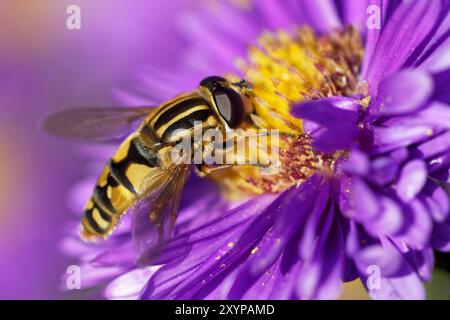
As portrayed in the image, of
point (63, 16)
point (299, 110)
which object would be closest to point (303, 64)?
point (299, 110)

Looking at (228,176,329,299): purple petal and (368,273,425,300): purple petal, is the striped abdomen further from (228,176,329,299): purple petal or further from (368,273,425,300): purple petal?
(368,273,425,300): purple petal

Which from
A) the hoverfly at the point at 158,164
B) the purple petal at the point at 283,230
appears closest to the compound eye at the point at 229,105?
the hoverfly at the point at 158,164

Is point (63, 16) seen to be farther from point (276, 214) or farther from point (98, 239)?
point (276, 214)

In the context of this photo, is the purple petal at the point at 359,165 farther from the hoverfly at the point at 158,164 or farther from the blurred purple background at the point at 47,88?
the blurred purple background at the point at 47,88

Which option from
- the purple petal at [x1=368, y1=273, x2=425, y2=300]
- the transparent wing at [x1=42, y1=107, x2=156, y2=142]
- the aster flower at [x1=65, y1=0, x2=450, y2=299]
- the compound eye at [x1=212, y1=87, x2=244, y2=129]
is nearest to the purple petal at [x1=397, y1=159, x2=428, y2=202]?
the aster flower at [x1=65, y1=0, x2=450, y2=299]

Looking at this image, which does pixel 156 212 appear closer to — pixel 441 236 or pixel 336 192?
pixel 336 192

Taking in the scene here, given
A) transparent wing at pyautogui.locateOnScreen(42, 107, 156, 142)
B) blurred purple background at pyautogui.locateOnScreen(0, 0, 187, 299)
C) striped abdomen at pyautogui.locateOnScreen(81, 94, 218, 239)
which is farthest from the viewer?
blurred purple background at pyautogui.locateOnScreen(0, 0, 187, 299)
